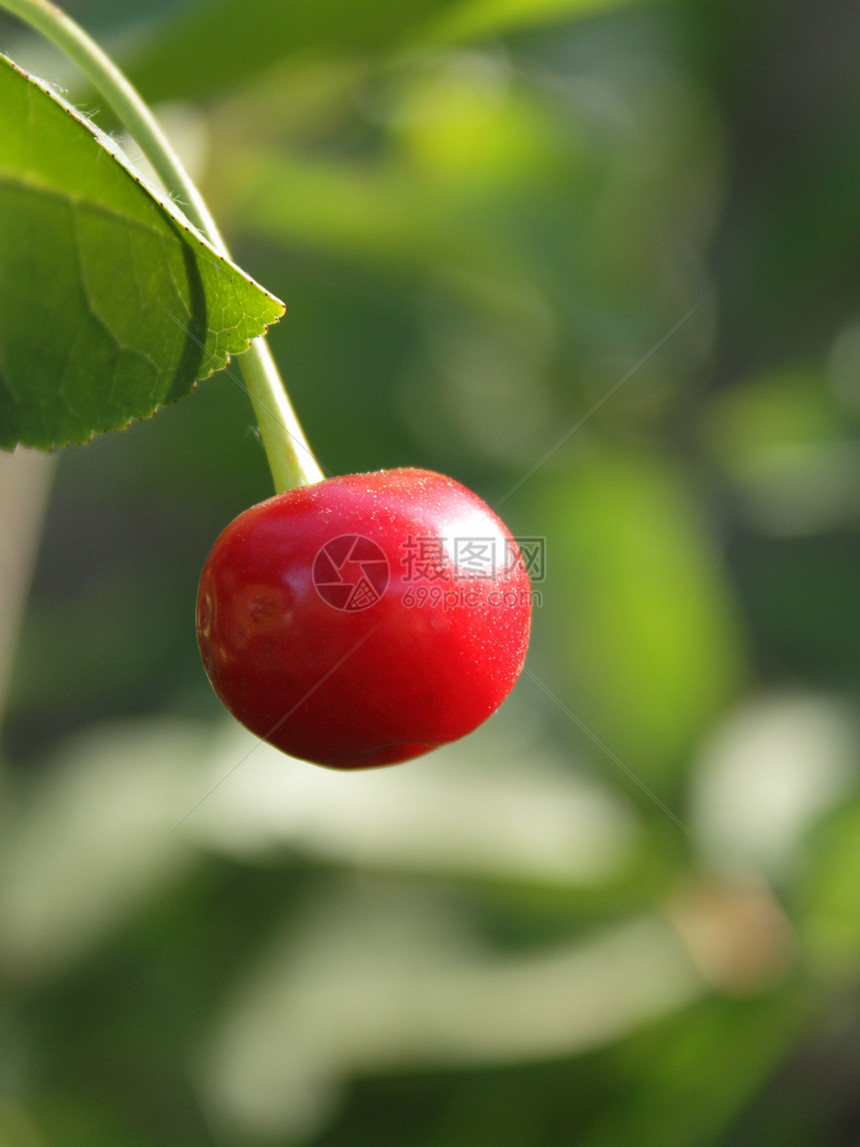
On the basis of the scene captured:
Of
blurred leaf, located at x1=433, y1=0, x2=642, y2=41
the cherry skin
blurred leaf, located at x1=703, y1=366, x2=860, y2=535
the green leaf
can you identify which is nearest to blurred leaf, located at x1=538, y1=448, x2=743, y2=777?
blurred leaf, located at x1=703, y1=366, x2=860, y2=535

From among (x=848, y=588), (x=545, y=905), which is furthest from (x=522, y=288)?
(x=545, y=905)

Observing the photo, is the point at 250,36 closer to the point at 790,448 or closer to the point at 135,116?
the point at 135,116

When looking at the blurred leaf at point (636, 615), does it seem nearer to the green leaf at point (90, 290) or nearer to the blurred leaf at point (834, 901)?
the blurred leaf at point (834, 901)

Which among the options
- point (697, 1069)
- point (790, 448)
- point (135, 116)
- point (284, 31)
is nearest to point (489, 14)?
point (284, 31)

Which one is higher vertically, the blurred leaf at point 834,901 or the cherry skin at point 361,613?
the cherry skin at point 361,613

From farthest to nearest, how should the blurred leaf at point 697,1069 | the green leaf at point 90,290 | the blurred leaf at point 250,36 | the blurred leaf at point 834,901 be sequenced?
the blurred leaf at point 834,901
the blurred leaf at point 697,1069
the blurred leaf at point 250,36
the green leaf at point 90,290

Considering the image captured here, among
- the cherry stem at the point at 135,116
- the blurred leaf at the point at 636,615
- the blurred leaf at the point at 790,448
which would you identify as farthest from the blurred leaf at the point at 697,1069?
the cherry stem at the point at 135,116

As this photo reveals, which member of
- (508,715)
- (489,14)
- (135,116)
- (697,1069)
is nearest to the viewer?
(135,116)

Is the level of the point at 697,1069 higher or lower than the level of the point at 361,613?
lower
